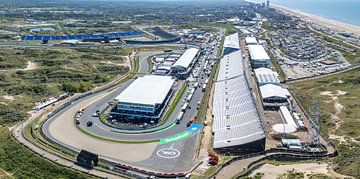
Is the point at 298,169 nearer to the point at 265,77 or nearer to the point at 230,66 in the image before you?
the point at 265,77

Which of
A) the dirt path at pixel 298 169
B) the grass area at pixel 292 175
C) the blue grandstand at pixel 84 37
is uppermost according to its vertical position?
the blue grandstand at pixel 84 37

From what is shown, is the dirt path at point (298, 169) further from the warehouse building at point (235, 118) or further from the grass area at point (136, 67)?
the grass area at point (136, 67)

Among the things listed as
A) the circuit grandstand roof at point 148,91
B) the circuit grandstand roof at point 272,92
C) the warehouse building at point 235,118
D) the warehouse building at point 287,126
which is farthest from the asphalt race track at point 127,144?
the circuit grandstand roof at point 272,92

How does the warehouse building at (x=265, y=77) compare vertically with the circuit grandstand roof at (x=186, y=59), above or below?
below

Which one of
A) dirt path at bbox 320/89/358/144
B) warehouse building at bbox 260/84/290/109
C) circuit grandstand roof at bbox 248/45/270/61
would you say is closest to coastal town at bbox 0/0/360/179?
warehouse building at bbox 260/84/290/109

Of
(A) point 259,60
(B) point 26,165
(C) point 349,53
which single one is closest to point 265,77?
(A) point 259,60

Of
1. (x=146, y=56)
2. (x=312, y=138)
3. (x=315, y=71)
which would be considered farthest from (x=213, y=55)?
(x=312, y=138)
